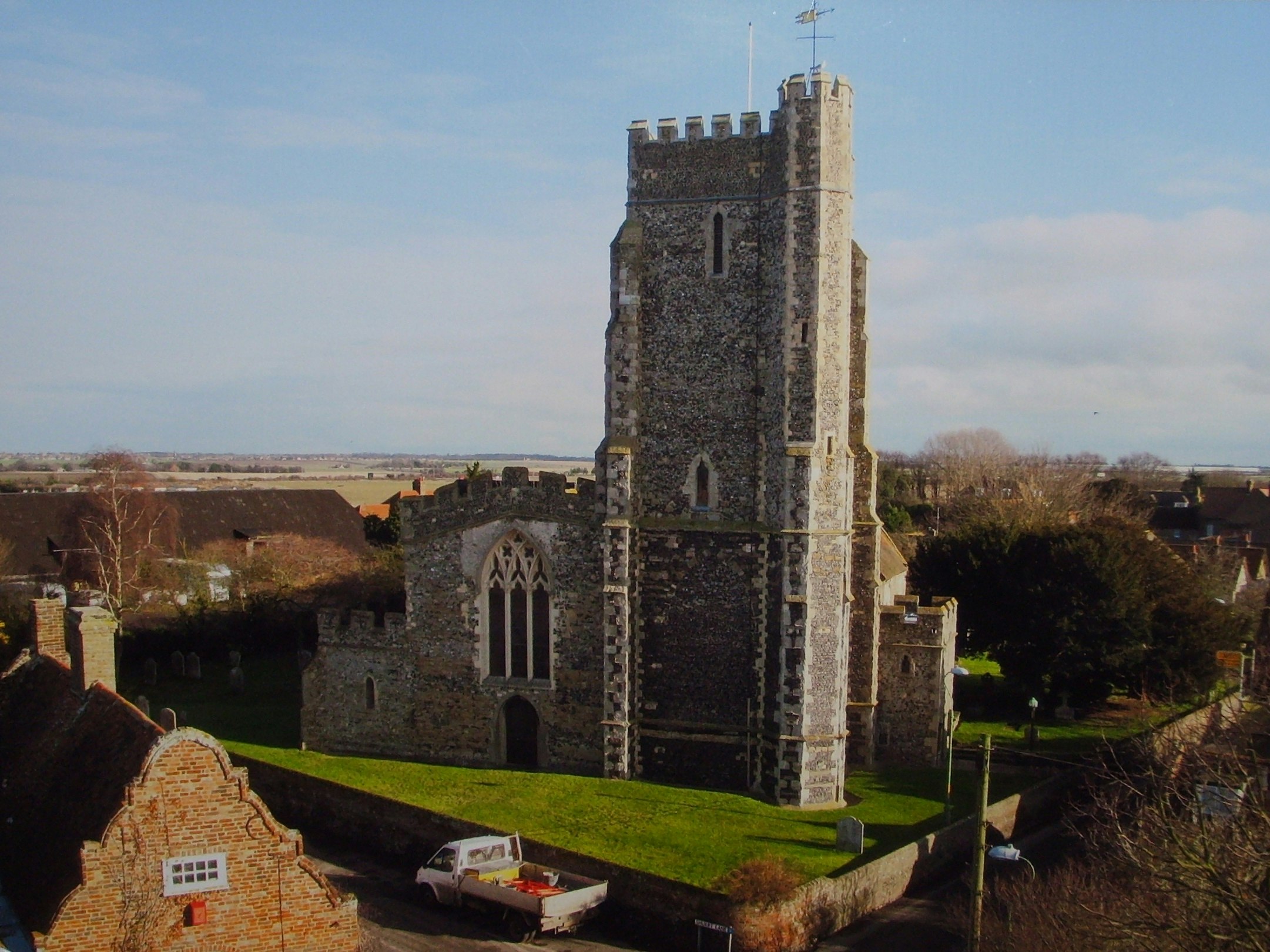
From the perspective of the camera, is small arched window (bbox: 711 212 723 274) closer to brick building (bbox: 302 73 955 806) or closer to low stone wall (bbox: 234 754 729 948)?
brick building (bbox: 302 73 955 806)

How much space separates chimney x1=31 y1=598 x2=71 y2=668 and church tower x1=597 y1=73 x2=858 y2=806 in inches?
408

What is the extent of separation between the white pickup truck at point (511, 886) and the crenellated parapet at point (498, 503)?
291 inches

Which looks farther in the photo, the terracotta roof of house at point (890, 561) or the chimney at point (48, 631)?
the terracotta roof of house at point (890, 561)

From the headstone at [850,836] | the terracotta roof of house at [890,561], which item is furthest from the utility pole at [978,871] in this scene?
the terracotta roof of house at [890,561]

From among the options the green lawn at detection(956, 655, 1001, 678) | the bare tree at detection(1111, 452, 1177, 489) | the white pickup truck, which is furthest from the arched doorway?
the bare tree at detection(1111, 452, 1177, 489)

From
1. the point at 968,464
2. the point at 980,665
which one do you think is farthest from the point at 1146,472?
the point at 980,665

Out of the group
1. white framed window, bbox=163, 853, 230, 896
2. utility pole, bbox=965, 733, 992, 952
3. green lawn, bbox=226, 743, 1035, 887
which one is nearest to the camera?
white framed window, bbox=163, 853, 230, 896

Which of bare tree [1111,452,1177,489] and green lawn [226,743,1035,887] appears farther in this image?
bare tree [1111,452,1177,489]

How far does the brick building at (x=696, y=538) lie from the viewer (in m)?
23.0

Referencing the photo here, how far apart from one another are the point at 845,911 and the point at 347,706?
13.1m

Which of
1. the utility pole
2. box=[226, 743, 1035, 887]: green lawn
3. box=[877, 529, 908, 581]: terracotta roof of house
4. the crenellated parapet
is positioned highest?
the crenellated parapet

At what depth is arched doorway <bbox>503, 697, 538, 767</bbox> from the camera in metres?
25.5

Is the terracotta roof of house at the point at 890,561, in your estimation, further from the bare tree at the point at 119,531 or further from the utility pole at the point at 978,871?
the bare tree at the point at 119,531

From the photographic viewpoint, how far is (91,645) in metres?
16.9
